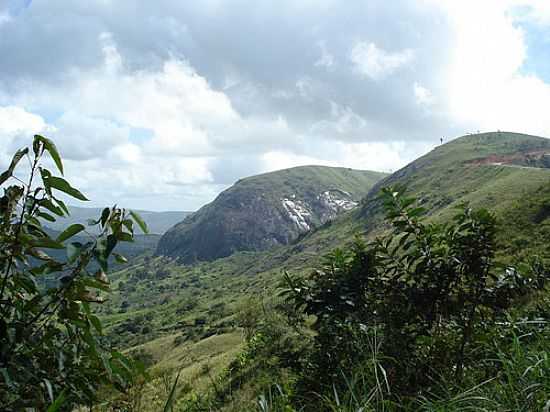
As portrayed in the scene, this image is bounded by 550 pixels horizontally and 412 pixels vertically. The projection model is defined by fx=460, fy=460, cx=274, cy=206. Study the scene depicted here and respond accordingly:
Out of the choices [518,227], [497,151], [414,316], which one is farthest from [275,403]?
[497,151]

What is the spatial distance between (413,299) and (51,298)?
3677mm

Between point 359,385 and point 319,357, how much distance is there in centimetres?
80

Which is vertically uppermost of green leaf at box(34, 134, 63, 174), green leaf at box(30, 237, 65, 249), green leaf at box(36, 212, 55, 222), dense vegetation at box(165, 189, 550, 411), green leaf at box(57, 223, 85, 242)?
green leaf at box(34, 134, 63, 174)

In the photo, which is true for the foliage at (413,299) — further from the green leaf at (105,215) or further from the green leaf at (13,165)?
the green leaf at (13,165)

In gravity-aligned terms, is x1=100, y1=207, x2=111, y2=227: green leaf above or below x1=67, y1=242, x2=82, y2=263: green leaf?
above

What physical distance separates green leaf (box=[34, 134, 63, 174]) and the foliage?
302 centimetres

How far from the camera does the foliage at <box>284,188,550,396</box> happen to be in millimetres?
4484

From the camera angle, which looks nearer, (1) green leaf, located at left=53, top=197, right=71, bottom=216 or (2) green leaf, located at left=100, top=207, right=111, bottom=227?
(2) green leaf, located at left=100, top=207, right=111, bottom=227

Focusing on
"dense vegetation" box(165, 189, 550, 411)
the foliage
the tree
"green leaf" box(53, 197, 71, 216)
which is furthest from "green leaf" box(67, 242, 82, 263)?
the foliage

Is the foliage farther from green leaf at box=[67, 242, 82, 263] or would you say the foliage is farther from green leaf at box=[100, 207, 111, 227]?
green leaf at box=[67, 242, 82, 263]

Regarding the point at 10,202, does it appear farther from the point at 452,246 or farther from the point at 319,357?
the point at 452,246

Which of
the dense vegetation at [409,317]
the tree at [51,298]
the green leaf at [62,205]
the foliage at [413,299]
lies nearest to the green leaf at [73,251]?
the tree at [51,298]

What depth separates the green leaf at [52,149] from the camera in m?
2.47

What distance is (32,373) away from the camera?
2.38 meters
